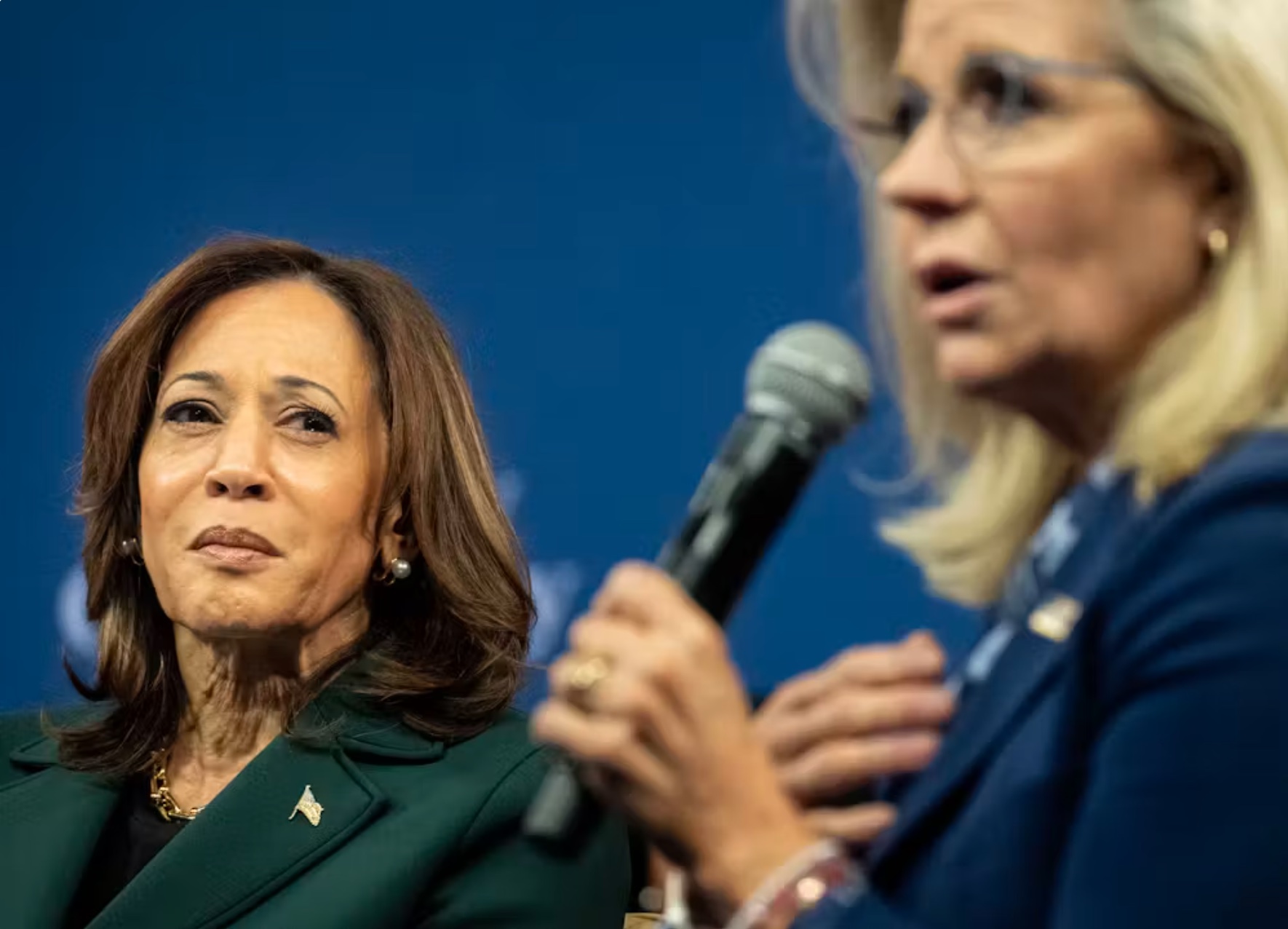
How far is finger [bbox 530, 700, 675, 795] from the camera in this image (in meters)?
0.96

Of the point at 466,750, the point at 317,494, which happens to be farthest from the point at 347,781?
the point at 317,494

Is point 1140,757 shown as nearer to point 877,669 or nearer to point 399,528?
point 877,669

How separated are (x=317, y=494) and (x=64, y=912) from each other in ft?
1.79

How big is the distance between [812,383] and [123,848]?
4.88 feet

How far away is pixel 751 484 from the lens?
1.04 m

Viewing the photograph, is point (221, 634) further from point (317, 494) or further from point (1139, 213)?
point (1139, 213)

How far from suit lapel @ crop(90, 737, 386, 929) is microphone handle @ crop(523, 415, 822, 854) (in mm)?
1182

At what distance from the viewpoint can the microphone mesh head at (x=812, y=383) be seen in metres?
1.08

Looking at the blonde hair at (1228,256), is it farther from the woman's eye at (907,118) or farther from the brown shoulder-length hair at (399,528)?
the brown shoulder-length hair at (399,528)

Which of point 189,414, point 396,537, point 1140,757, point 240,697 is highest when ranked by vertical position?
point 189,414

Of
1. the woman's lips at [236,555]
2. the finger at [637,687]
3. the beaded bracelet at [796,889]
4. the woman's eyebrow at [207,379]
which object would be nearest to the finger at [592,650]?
the finger at [637,687]

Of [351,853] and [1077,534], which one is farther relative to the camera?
[351,853]

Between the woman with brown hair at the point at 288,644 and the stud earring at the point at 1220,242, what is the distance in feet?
4.34

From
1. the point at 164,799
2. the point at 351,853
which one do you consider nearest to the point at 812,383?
the point at 351,853
